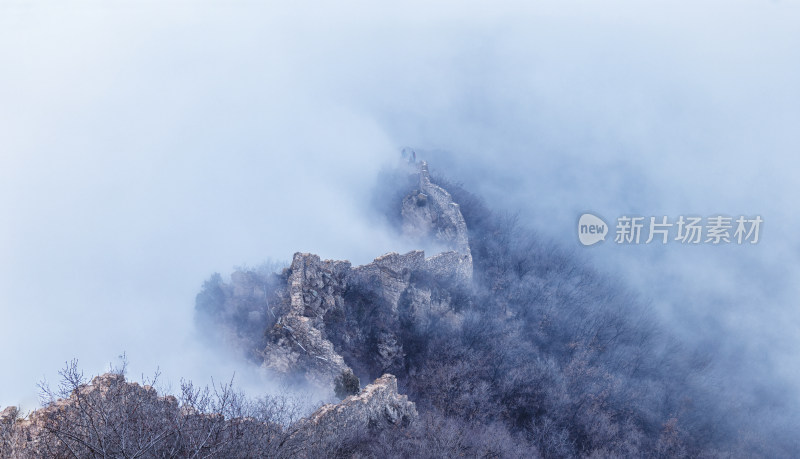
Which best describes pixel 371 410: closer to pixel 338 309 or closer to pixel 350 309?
pixel 338 309

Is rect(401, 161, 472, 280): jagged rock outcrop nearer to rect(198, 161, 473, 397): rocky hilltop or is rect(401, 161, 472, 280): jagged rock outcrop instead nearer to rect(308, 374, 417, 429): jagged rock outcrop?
rect(198, 161, 473, 397): rocky hilltop

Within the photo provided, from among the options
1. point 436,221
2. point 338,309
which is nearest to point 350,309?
point 338,309

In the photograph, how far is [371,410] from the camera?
1920cm

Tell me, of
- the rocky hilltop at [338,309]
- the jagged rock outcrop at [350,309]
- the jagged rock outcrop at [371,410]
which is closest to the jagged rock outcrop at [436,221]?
the rocky hilltop at [338,309]

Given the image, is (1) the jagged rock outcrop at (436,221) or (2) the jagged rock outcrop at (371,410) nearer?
(2) the jagged rock outcrop at (371,410)

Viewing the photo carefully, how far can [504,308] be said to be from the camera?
3238 centimetres

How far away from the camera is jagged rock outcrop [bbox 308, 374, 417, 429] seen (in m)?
17.2

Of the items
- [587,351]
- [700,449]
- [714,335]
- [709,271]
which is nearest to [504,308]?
[587,351]

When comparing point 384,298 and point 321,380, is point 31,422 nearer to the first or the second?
point 321,380

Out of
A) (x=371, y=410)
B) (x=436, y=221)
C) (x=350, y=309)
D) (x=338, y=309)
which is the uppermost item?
(x=436, y=221)

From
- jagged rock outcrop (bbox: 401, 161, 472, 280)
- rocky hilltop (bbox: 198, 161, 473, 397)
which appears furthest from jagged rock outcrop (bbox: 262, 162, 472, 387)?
jagged rock outcrop (bbox: 401, 161, 472, 280)

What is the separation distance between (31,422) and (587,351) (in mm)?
26812

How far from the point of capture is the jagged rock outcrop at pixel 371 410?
56.3ft

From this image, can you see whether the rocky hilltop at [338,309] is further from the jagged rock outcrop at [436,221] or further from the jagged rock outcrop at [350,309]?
the jagged rock outcrop at [436,221]
